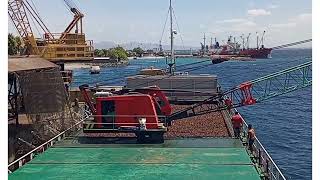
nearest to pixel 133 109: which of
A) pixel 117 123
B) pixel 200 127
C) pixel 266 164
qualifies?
pixel 117 123

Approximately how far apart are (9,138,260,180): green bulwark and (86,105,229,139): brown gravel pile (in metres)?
3.24

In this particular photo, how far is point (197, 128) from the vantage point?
27.2 m

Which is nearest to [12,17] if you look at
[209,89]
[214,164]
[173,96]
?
[173,96]

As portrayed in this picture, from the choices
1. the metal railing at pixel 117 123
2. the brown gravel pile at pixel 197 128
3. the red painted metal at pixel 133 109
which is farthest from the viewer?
→ the brown gravel pile at pixel 197 128

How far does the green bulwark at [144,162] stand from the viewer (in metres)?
14.2

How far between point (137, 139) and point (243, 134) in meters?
6.11

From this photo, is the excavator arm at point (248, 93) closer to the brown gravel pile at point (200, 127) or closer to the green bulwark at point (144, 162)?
the brown gravel pile at point (200, 127)

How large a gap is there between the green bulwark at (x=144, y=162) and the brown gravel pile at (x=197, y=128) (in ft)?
10.6

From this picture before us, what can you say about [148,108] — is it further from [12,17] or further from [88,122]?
[12,17]

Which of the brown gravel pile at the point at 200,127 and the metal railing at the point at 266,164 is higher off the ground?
the metal railing at the point at 266,164

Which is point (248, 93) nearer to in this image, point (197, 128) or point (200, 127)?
point (200, 127)

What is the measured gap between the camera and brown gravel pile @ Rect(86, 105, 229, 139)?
24234 millimetres

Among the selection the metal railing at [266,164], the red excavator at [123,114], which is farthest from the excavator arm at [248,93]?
the metal railing at [266,164]

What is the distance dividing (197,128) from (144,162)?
445 inches
